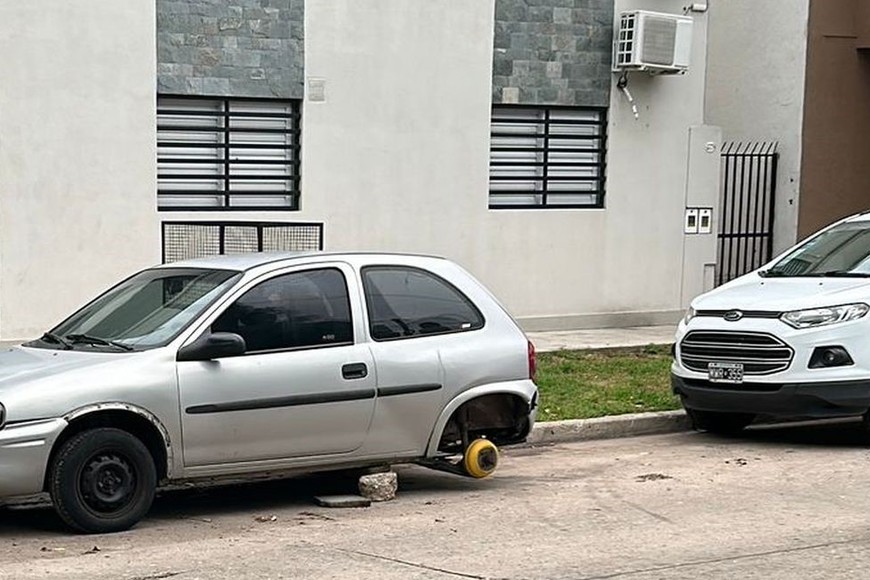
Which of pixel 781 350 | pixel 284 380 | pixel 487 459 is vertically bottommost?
pixel 487 459

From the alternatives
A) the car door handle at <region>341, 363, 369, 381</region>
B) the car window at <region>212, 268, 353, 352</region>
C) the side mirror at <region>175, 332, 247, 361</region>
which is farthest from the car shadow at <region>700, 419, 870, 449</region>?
the side mirror at <region>175, 332, 247, 361</region>

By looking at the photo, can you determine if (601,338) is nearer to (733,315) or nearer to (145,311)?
(733,315)

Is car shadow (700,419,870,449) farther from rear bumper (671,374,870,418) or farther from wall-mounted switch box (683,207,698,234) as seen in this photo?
wall-mounted switch box (683,207,698,234)

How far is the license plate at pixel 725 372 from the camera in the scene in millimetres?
11742

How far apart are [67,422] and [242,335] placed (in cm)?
124

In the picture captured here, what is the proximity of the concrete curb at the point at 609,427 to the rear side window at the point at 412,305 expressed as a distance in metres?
2.24

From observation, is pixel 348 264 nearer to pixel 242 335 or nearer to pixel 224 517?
pixel 242 335

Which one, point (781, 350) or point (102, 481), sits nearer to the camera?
point (102, 481)

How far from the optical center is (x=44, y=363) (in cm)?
846

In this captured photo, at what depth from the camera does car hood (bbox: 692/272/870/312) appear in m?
11.7

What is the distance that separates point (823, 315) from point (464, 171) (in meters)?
6.86

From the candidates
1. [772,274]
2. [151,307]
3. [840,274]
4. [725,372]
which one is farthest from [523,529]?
[772,274]

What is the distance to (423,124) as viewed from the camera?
17.4m

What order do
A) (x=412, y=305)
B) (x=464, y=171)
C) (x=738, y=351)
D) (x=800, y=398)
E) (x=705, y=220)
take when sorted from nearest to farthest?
1. (x=412, y=305)
2. (x=800, y=398)
3. (x=738, y=351)
4. (x=464, y=171)
5. (x=705, y=220)
